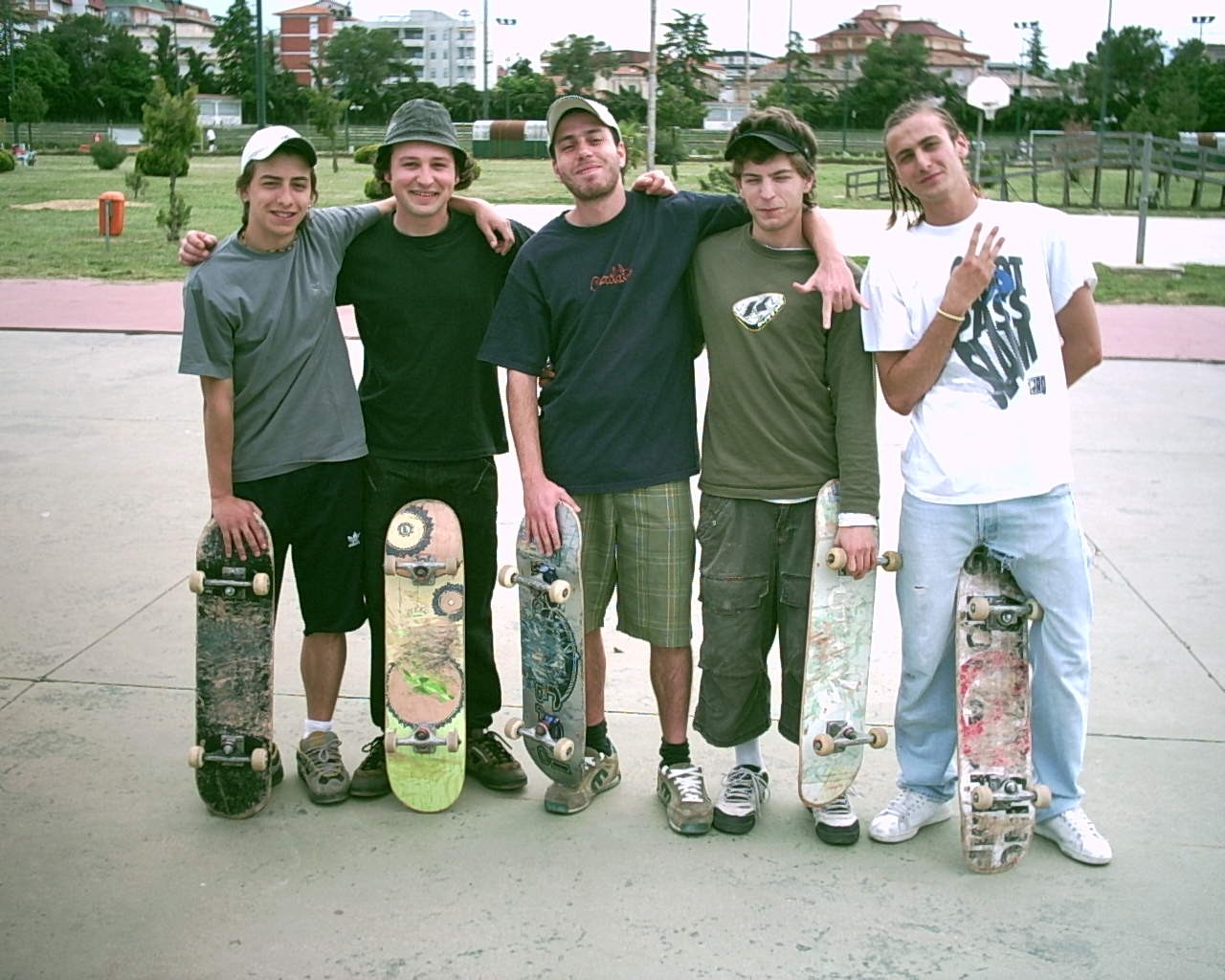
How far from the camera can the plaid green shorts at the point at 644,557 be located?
133 inches

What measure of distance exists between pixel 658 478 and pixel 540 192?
28.5 metres

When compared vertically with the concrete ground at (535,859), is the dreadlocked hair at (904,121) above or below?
above

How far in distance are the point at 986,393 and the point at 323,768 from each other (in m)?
1.99

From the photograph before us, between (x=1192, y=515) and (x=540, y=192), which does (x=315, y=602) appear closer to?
(x=1192, y=515)

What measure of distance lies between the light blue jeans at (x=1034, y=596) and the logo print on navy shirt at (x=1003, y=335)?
0.27 m

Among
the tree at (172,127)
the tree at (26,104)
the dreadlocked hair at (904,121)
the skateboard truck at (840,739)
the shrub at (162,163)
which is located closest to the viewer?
the dreadlocked hair at (904,121)

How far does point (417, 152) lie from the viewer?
3412 mm

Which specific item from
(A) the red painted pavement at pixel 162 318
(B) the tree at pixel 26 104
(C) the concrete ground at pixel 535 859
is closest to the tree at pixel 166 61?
(B) the tree at pixel 26 104

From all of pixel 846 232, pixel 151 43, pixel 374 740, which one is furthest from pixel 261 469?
pixel 151 43

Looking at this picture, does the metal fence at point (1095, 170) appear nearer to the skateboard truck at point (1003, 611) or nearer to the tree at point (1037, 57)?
the skateboard truck at point (1003, 611)

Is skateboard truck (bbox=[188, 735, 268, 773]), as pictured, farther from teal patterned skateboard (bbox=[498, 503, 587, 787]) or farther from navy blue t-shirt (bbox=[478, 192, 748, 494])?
navy blue t-shirt (bbox=[478, 192, 748, 494])

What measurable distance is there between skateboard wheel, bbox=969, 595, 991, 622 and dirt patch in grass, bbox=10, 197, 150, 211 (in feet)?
83.0

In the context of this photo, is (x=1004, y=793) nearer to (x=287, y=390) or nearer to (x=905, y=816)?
(x=905, y=816)

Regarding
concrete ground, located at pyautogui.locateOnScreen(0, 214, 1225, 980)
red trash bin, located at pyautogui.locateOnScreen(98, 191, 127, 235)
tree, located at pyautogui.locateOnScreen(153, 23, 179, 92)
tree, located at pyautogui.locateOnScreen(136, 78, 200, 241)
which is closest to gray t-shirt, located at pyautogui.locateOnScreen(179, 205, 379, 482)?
concrete ground, located at pyautogui.locateOnScreen(0, 214, 1225, 980)
